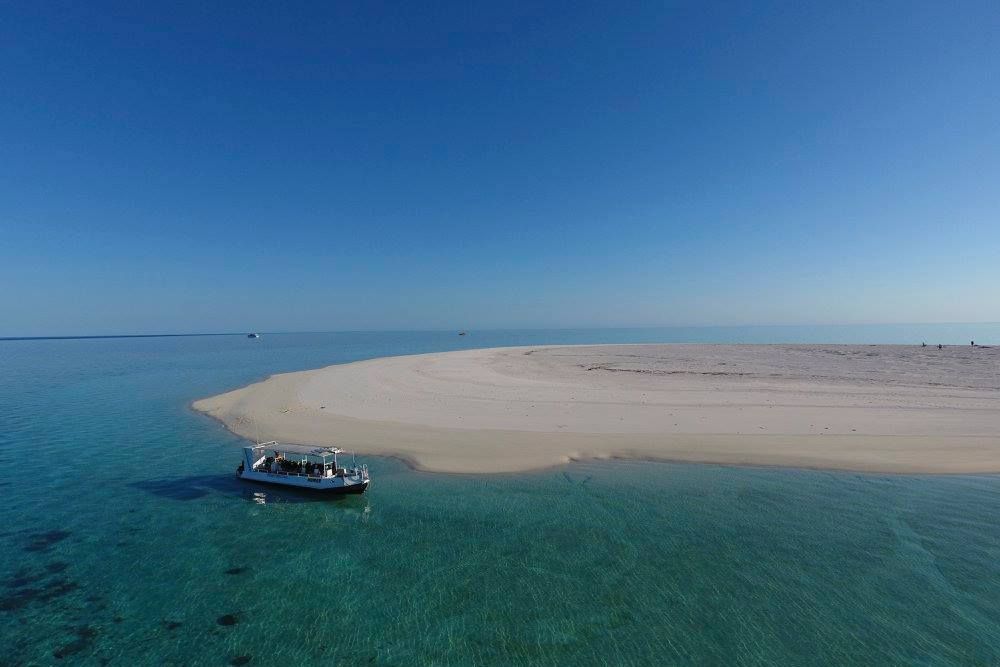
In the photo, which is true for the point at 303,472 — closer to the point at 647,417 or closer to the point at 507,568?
the point at 507,568

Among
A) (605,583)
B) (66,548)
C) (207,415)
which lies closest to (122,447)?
(207,415)

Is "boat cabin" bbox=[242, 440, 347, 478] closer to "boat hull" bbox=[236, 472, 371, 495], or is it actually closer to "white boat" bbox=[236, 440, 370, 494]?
"white boat" bbox=[236, 440, 370, 494]

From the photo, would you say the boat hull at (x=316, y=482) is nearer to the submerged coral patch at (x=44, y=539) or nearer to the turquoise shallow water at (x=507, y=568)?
the turquoise shallow water at (x=507, y=568)

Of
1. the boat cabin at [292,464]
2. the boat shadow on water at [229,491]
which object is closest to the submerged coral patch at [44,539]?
the boat shadow on water at [229,491]

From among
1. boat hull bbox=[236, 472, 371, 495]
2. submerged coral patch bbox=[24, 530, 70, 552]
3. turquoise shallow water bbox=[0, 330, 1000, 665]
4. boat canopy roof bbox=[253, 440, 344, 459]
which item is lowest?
submerged coral patch bbox=[24, 530, 70, 552]

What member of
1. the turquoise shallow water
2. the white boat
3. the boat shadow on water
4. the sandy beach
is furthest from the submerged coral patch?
the sandy beach

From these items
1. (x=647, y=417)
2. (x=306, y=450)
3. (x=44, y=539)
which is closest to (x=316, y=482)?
(x=306, y=450)

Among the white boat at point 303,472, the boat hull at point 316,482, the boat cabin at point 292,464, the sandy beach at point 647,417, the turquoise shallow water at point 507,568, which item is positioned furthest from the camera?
the sandy beach at point 647,417

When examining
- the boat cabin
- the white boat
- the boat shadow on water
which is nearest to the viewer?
the white boat
